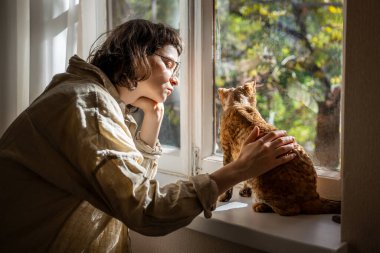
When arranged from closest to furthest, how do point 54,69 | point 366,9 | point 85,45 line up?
point 366,9 < point 54,69 < point 85,45

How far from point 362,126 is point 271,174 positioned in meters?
0.25

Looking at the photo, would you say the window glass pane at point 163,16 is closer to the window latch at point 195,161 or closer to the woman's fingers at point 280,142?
the window latch at point 195,161

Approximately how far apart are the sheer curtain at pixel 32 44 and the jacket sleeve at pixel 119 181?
647 millimetres

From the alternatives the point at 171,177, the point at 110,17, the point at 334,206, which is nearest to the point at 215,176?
the point at 334,206

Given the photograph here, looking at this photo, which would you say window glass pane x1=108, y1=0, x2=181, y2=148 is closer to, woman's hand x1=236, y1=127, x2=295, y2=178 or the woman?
the woman

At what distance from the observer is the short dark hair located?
3.86ft

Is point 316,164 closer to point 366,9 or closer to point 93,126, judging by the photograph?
point 366,9

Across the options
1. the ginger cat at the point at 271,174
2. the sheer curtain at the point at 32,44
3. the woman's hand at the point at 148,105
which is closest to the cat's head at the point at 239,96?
the ginger cat at the point at 271,174

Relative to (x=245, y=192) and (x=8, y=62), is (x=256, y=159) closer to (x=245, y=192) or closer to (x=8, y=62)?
(x=245, y=192)

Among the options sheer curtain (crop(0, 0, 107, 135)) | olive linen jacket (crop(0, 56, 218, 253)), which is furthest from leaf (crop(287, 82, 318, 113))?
sheer curtain (crop(0, 0, 107, 135))

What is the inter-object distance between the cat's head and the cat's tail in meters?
0.31

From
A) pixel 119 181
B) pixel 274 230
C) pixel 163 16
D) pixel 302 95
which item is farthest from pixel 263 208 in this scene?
pixel 163 16

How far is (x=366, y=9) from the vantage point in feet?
2.86

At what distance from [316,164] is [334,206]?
19 centimetres
